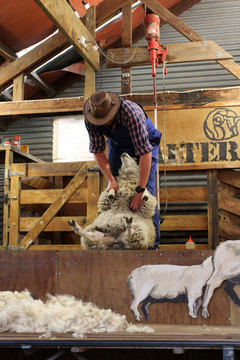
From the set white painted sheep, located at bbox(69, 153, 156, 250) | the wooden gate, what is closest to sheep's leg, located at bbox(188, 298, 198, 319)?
white painted sheep, located at bbox(69, 153, 156, 250)

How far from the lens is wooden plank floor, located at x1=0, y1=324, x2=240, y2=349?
2439mm

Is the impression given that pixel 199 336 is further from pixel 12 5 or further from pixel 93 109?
pixel 12 5

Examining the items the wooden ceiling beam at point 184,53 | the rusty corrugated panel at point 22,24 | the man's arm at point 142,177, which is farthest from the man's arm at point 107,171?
the rusty corrugated panel at point 22,24

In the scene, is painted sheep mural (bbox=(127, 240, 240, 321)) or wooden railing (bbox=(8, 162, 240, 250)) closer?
painted sheep mural (bbox=(127, 240, 240, 321))

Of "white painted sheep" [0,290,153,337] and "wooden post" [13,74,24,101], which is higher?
"wooden post" [13,74,24,101]

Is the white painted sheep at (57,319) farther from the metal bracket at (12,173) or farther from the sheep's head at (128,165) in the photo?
the metal bracket at (12,173)

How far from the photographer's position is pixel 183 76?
897 centimetres

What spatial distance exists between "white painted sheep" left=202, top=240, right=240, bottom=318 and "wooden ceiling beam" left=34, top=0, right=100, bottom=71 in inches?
125

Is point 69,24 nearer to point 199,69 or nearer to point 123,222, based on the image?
point 123,222

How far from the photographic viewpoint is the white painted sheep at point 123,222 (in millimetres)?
3637

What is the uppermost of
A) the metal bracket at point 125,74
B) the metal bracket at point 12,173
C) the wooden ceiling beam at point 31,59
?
the wooden ceiling beam at point 31,59

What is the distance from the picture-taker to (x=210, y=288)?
9.96 feet

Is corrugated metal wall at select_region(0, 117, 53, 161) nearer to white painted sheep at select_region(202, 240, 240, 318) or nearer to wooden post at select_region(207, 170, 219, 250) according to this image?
wooden post at select_region(207, 170, 219, 250)

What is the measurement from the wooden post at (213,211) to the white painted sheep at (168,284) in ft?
8.28
